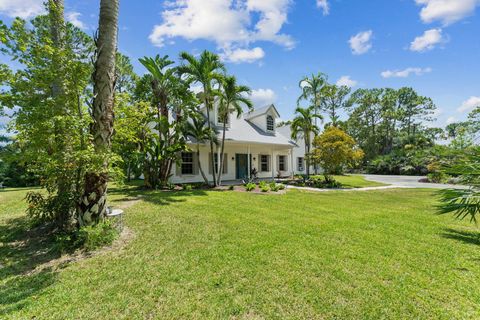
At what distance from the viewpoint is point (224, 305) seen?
2.92 m

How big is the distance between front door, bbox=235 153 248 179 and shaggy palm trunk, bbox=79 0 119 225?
46.1 ft

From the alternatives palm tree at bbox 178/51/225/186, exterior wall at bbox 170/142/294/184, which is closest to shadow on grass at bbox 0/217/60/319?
exterior wall at bbox 170/142/294/184

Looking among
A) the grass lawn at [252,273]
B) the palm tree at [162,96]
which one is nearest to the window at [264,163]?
the palm tree at [162,96]

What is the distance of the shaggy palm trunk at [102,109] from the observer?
4.77 meters

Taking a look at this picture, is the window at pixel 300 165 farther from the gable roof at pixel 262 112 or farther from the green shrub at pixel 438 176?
the green shrub at pixel 438 176

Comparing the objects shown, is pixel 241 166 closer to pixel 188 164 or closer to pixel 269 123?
Answer: pixel 188 164

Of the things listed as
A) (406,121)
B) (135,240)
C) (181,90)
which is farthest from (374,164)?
(135,240)

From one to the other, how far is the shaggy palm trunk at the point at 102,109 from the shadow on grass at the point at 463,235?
329 inches

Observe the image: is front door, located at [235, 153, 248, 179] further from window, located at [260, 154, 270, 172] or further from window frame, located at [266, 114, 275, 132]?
window frame, located at [266, 114, 275, 132]

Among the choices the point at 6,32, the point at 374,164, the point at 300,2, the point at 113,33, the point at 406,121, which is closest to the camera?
the point at 6,32

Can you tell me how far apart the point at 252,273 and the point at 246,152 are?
52.1 ft

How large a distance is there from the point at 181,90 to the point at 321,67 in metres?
16.8

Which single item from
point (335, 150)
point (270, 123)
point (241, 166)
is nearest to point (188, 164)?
point (241, 166)

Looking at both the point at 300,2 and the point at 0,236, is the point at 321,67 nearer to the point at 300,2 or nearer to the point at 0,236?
the point at 300,2
